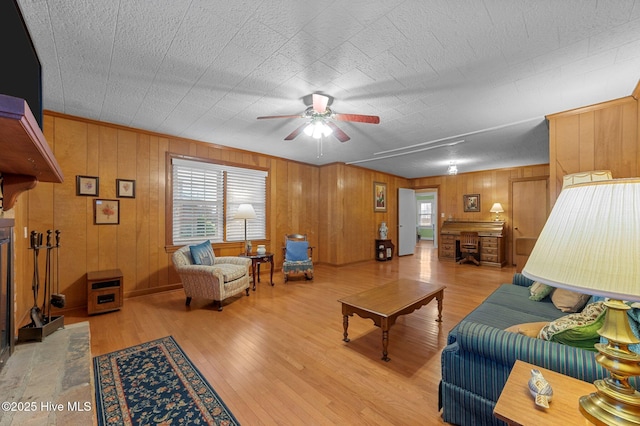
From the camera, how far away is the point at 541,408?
3.16ft

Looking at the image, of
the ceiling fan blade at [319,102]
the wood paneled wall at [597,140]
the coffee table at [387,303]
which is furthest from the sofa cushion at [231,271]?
the wood paneled wall at [597,140]

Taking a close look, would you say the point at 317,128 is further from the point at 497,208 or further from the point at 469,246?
the point at 497,208

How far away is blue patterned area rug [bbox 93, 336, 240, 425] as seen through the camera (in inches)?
65.0

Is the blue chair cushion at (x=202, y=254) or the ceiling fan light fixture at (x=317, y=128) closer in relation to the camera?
the ceiling fan light fixture at (x=317, y=128)

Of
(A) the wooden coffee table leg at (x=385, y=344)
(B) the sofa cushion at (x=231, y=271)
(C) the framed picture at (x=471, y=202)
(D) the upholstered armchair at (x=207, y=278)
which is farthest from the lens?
(C) the framed picture at (x=471, y=202)

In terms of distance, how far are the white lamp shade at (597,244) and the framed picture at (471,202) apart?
7.80 meters

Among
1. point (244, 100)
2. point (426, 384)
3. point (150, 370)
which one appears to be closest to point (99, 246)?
point (150, 370)

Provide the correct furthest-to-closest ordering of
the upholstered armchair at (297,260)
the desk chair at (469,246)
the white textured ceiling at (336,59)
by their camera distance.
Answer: the desk chair at (469,246) < the upholstered armchair at (297,260) < the white textured ceiling at (336,59)

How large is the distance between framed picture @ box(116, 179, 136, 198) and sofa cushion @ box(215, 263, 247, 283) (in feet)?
5.47

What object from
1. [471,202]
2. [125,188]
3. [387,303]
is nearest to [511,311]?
[387,303]

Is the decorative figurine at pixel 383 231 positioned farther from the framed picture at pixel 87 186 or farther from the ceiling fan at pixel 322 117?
the framed picture at pixel 87 186

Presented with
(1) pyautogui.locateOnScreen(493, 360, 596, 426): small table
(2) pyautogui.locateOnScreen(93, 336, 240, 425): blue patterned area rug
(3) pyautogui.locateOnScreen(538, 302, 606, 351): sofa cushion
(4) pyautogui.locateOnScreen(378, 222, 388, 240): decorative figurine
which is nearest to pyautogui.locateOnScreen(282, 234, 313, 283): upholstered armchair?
(2) pyautogui.locateOnScreen(93, 336, 240, 425): blue patterned area rug

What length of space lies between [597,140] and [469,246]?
437 cm

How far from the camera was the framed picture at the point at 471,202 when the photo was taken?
24.7 feet
